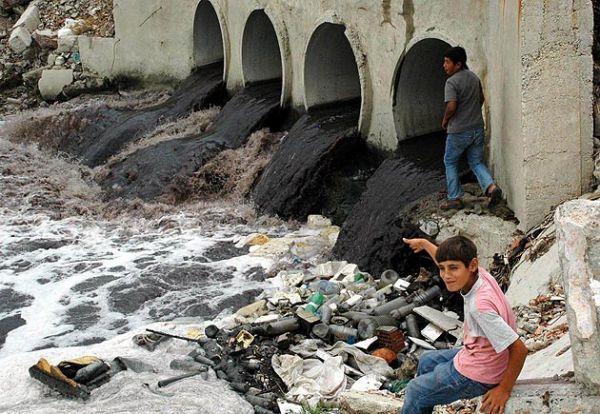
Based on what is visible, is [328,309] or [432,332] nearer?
[432,332]

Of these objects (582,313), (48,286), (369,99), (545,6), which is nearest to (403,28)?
(369,99)

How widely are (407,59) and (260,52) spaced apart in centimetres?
566

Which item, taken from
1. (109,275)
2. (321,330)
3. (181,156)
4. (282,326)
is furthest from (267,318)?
(181,156)

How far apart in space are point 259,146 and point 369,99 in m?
2.37

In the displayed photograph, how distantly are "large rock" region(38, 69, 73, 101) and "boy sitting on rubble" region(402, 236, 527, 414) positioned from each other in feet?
51.4

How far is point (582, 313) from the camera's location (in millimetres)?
3273

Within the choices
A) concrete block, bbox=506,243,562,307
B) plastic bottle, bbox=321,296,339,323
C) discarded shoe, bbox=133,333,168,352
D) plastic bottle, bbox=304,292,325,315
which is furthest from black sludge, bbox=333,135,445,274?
discarded shoe, bbox=133,333,168,352

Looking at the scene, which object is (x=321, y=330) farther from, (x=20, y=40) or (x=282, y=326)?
(x=20, y=40)

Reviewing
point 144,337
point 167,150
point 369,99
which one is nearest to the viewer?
point 144,337

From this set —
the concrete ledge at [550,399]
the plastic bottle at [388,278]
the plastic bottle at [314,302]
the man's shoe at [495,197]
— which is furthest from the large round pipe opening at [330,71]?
the concrete ledge at [550,399]

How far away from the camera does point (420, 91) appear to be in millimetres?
10352

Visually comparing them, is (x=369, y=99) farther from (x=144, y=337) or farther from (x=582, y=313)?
(x=582, y=313)

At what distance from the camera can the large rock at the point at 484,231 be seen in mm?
6945

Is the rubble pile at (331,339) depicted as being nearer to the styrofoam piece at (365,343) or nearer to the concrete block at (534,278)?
the styrofoam piece at (365,343)
